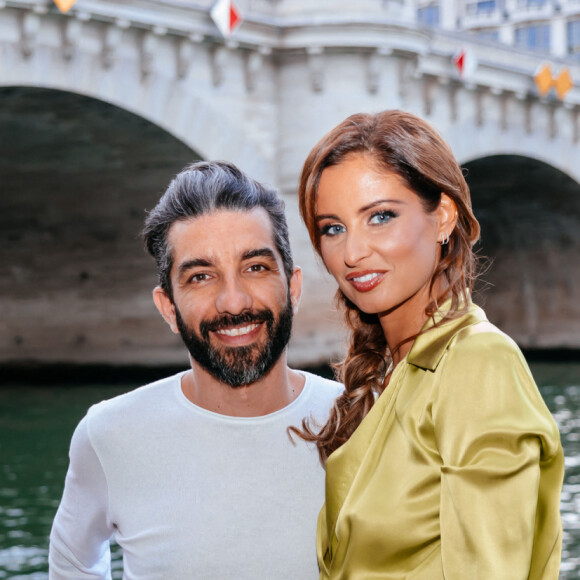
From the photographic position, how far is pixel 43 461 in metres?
10.1

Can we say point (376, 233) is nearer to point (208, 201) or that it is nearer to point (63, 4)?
point (208, 201)

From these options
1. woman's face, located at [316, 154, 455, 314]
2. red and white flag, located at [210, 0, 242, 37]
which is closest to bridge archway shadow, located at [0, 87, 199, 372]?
red and white flag, located at [210, 0, 242, 37]

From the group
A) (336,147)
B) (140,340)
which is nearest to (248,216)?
(336,147)

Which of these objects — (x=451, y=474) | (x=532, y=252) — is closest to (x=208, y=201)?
(x=451, y=474)

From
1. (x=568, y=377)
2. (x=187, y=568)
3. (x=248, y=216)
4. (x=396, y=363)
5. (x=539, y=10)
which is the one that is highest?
(x=248, y=216)

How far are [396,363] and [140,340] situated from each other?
1613 centimetres

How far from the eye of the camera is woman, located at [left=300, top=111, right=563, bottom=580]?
A: 5.75 feet

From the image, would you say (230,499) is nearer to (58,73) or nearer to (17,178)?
(58,73)

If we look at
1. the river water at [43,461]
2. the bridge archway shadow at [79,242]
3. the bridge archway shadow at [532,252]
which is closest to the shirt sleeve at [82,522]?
the river water at [43,461]

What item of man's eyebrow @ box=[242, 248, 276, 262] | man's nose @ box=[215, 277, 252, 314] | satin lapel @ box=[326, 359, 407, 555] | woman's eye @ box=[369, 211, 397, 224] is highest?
woman's eye @ box=[369, 211, 397, 224]

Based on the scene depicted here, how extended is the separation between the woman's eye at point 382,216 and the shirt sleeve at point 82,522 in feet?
2.67

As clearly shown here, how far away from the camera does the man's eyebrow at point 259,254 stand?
2328 millimetres

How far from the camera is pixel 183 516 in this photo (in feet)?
7.32

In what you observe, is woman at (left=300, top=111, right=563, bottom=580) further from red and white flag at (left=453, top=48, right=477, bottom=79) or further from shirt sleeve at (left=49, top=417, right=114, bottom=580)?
red and white flag at (left=453, top=48, right=477, bottom=79)
